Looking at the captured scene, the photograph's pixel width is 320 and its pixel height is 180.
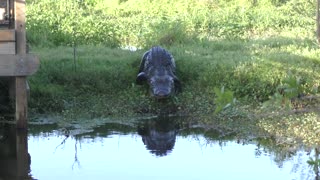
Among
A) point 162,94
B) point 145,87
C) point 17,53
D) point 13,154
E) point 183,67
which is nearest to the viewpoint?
point 13,154

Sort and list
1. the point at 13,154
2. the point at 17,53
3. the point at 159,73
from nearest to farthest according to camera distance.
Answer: the point at 13,154 < the point at 17,53 < the point at 159,73

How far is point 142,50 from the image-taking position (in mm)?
12727

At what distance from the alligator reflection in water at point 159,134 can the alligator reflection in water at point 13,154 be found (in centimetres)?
164

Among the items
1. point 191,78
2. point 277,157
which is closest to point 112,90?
point 191,78

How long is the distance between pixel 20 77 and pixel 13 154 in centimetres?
101

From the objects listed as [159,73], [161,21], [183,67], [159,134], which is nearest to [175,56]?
[183,67]

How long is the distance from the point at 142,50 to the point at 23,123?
4.72 metres

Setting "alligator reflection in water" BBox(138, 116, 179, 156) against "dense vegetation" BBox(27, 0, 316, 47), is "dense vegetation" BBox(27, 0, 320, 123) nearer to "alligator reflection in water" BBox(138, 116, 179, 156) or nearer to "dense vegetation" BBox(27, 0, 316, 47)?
"dense vegetation" BBox(27, 0, 316, 47)

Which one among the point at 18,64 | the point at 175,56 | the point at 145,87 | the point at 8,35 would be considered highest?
the point at 8,35

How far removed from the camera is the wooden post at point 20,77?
26.5 ft

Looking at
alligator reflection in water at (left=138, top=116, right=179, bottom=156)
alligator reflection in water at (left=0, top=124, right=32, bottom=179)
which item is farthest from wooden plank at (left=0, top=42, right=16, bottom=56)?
alligator reflection in water at (left=138, top=116, right=179, bottom=156)

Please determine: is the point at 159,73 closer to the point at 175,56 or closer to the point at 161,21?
the point at 175,56

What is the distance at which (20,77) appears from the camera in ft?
26.8

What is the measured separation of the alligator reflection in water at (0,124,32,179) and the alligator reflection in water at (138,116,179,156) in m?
1.64
